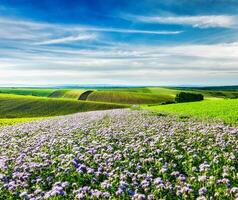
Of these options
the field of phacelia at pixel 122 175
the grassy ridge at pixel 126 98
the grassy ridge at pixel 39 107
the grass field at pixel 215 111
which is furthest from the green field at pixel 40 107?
the field of phacelia at pixel 122 175

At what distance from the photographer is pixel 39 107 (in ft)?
316

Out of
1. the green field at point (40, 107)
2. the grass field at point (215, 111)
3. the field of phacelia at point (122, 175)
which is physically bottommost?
the green field at point (40, 107)

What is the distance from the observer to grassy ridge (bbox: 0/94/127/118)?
88.8 meters

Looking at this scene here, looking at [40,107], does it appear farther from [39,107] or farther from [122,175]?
[122,175]

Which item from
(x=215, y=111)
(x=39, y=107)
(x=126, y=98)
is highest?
(x=215, y=111)

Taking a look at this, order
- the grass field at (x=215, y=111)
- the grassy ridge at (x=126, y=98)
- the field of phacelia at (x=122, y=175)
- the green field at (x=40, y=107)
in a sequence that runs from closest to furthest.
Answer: the field of phacelia at (x=122, y=175)
the grass field at (x=215, y=111)
the green field at (x=40, y=107)
the grassy ridge at (x=126, y=98)

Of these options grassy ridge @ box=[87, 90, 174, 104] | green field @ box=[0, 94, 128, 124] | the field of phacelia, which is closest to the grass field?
the field of phacelia

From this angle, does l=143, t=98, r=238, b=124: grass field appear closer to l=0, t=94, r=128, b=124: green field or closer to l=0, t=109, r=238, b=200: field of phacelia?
l=0, t=109, r=238, b=200: field of phacelia

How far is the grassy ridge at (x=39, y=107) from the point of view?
291ft

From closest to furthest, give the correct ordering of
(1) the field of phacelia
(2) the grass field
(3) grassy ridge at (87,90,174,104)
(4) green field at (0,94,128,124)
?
(1) the field of phacelia < (2) the grass field < (4) green field at (0,94,128,124) < (3) grassy ridge at (87,90,174,104)

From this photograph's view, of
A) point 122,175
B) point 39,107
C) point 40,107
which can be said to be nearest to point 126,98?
point 40,107

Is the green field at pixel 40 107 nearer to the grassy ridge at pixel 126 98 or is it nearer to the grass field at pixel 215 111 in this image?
the grassy ridge at pixel 126 98

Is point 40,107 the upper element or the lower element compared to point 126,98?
lower

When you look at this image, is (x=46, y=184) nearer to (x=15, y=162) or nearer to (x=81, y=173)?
(x=81, y=173)
